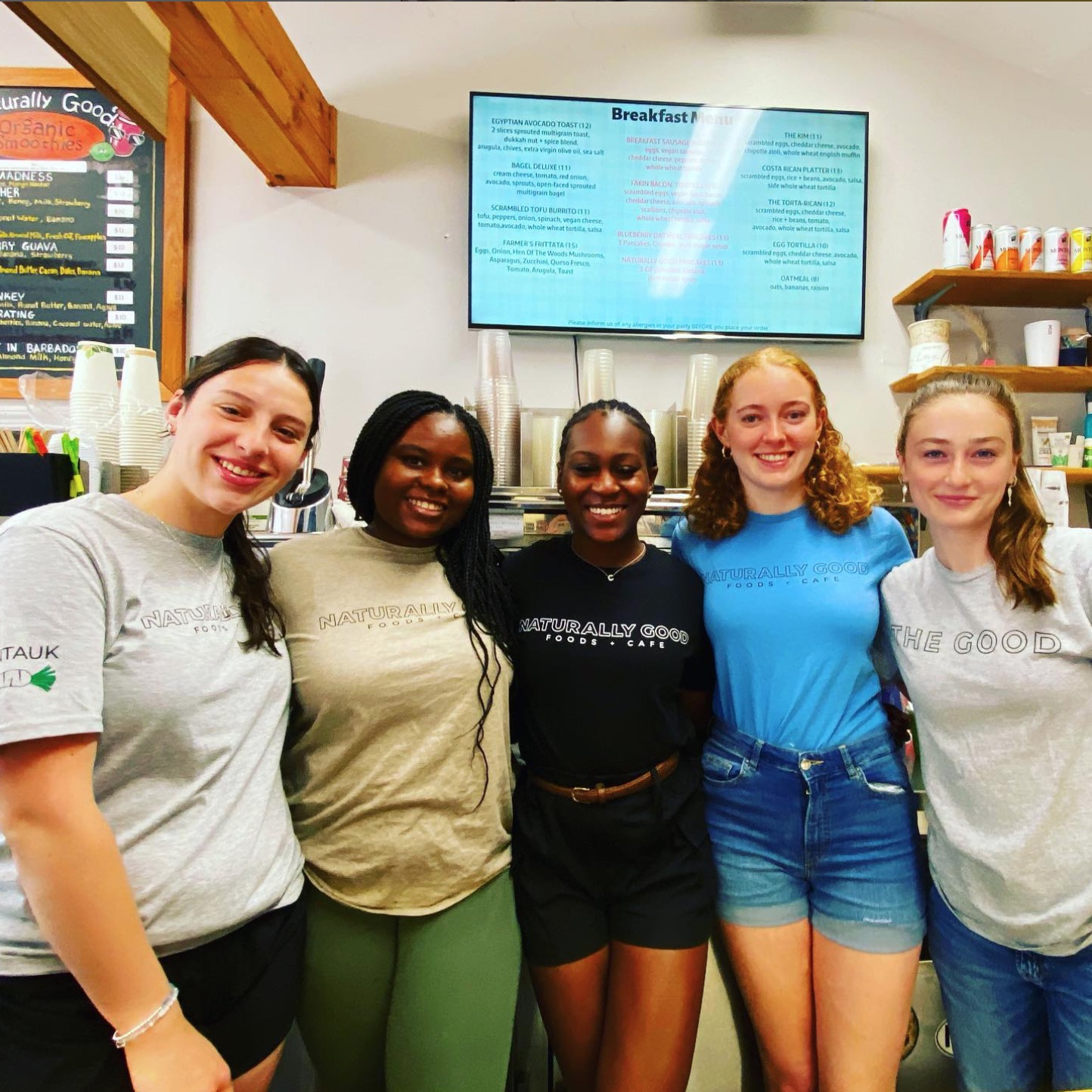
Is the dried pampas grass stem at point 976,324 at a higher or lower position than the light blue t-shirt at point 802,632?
higher

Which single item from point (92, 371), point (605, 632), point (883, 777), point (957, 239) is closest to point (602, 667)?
point (605, 632)

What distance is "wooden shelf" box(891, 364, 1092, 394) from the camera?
7.53 feet

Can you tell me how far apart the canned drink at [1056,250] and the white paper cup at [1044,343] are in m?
0.18

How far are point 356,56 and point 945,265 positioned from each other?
2452 millimetres

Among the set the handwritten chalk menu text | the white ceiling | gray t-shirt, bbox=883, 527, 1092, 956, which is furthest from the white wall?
the white ceiling

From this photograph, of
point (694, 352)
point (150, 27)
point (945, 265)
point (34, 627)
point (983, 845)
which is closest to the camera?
point (150, 27)

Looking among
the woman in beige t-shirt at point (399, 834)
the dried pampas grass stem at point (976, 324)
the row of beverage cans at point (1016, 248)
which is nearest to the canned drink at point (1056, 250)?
the row of beverage cans at point (1016, 248)

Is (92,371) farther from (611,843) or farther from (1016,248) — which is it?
(1016,248)

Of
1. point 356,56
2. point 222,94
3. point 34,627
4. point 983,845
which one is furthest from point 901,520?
point 222,94

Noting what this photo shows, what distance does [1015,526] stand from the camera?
1.16m

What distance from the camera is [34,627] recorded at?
0.82m

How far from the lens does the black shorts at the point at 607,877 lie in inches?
48.8

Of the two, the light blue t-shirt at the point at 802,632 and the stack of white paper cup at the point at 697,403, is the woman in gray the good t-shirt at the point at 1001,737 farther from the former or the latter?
the stack of white paper cup at the point at 697,403

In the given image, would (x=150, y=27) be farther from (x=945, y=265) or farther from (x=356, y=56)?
(x=945, y=265)
